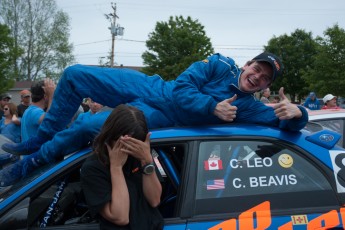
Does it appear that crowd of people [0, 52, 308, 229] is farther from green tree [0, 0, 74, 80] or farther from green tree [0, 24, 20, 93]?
green tree [0, 0, 74, 80]

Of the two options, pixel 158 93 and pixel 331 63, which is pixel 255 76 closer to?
pixel 158 93

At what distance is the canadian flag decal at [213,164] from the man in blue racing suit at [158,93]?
369mm

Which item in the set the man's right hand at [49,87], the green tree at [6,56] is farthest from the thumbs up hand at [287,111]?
the green tree at [6,56]

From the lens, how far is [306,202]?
2.22 m

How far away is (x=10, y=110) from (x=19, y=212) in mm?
4791

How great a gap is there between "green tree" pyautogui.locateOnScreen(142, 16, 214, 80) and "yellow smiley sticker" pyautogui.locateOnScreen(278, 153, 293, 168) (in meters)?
28.6

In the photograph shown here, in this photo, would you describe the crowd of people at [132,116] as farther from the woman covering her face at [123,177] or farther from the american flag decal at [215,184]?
the american flag decal at [215,184]

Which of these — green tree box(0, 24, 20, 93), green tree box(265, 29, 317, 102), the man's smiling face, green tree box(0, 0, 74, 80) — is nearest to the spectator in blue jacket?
the man's smiling face

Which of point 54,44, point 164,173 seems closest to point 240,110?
point 164,173

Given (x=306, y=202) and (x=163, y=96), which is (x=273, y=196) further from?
(x=163, y=96)

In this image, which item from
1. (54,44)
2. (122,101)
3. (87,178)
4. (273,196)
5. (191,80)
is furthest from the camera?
(54,44)

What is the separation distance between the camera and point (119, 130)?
75.9 inches

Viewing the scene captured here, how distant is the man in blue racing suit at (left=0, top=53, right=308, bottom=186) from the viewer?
263 centimetres

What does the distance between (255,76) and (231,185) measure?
90 centimetres
